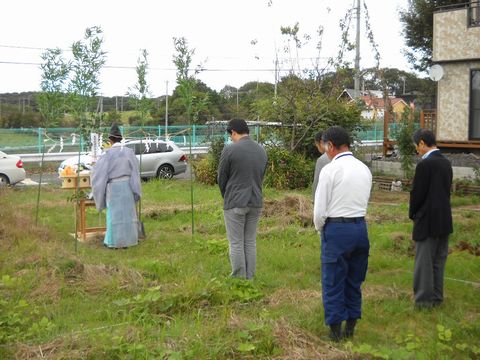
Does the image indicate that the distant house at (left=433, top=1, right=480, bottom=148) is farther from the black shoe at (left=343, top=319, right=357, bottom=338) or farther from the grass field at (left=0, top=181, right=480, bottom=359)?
the black shoe at (left=343, top=319, right=357, bottom=338)

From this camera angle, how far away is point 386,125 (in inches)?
875

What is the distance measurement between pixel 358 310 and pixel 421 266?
1.28 metres

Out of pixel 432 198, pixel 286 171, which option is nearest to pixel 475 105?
pixel 286 171

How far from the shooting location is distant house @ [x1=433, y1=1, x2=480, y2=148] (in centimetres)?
1867

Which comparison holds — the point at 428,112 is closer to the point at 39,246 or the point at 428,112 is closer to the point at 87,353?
the point at 39,246

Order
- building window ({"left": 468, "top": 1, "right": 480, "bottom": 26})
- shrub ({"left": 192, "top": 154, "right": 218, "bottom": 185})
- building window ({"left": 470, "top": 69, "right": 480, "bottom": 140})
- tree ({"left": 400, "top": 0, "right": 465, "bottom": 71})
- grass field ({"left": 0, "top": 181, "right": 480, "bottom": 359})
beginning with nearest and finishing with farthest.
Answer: grass field ({"left": 0, "top": 181, "right": 480, "bottom": 359}) < building window ({"left": 468, "top": 1, "right": 480, "bottom": 26}) < building window ({"left": 470, "top": 69, "right": 480, "bottom": 140}) < shrub ({"left": 192, "top": 154, "right": 218, "bottom": 185}) < tree ({"left": 400, "top": 0, "right": 465, "bottom": 71})

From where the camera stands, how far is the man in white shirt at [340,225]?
5176 millimetres

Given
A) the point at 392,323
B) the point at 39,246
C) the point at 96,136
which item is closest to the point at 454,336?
the point at 392,323

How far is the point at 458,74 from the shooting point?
19.0 meters

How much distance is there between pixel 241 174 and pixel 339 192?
194 centimetres

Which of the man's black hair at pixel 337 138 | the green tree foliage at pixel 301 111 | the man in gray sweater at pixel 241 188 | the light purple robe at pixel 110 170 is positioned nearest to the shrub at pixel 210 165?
the green tree foliage at pixel 301 111

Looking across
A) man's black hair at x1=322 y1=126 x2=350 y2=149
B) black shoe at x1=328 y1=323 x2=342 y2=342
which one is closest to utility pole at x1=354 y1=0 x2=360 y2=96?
man's black hair at x1=322 y1=126 x2=350 y2=149

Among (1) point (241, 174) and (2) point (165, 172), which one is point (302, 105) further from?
(1) point (241, 174)

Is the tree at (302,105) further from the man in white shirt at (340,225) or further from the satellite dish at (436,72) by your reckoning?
the man in white shirt at (340,225)
